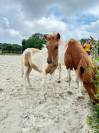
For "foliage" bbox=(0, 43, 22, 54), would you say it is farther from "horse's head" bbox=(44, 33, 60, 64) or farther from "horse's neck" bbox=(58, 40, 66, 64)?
"horse's head" bbox=(44, 33, 60, 64)

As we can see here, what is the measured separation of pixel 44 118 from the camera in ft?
24.3

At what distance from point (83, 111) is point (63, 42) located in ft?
8.57

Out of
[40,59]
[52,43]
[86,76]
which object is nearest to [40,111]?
[86,76]

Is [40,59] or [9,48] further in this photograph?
[9,48]

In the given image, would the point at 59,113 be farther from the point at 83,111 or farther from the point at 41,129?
the point at 41,129

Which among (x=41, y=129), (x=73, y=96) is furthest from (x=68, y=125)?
(x=73, y=96)

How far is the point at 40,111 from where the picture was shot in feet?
26.0

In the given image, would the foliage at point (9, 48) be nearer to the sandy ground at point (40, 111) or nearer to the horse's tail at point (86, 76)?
the sandy ground at point (40, 111)

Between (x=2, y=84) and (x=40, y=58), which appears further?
(x=2, y=84)

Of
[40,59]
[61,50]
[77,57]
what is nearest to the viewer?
[77,57]

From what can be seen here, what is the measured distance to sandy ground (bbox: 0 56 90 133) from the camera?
271 inches

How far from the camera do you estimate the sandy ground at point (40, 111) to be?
22.6 feet

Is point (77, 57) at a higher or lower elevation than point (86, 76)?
higher

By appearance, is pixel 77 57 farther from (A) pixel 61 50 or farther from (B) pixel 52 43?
(A) pixel 61 50
